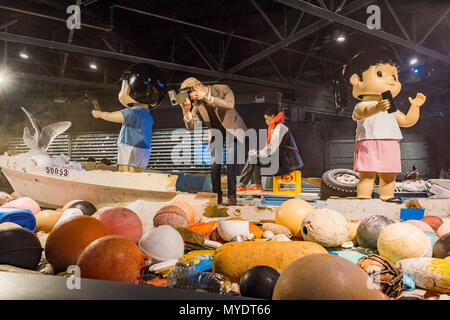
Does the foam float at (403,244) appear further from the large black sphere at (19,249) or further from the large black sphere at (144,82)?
the large black sphere at (144,82)

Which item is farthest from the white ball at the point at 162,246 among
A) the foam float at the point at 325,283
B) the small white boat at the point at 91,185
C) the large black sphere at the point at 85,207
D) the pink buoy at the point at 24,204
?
the pink buoy at the point at 24,204

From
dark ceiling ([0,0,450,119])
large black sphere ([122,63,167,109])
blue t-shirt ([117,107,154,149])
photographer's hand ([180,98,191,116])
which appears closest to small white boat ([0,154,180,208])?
blue t-shirt ([117,107,154,149])

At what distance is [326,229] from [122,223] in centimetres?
175

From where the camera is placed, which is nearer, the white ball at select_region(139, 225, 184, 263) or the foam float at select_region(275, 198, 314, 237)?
the white ball at select_region(139, 225, 184, 263)

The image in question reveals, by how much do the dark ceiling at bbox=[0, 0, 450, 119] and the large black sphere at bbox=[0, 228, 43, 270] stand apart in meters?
5.53

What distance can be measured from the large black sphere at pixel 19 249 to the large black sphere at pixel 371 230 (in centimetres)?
254

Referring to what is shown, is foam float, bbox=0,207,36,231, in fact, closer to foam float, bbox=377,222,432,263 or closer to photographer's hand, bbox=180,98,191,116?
photographer's hand, bbox=180,98,191,116

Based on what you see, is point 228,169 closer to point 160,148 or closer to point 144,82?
point 144,82

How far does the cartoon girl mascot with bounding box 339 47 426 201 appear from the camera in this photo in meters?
3.79

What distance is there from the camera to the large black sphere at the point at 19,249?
6.33 feet

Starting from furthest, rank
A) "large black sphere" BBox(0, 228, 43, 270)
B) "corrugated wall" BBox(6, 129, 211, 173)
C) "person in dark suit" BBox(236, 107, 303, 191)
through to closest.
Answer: "corrugated wall" BBox(6, 129, 211, 173) → "person in dark suit" BBox(236, 107, 303, 191) → "large black sphere" BBox(0, 228, 43, 270)

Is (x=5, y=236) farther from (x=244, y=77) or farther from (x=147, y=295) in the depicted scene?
→ (x=244, y=77)

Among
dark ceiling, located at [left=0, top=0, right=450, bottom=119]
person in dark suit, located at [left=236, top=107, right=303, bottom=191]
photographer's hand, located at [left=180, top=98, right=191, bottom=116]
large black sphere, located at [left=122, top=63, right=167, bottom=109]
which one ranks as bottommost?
person in dark suit, located at [left=236, top=107, right=303, bottom=191]

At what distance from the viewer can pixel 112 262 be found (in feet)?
5.44
